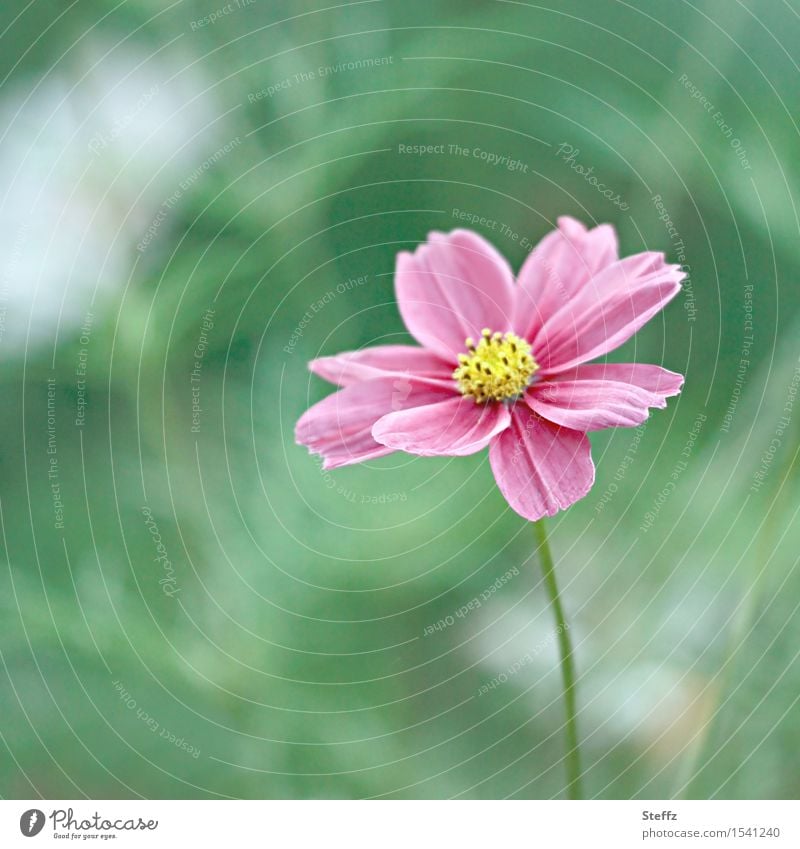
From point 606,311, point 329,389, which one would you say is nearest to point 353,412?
point 606,311

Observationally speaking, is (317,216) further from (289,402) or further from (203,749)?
(203,749)
